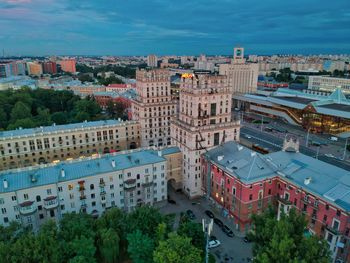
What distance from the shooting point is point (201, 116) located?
6800 centimetres

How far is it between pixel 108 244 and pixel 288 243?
27.9m

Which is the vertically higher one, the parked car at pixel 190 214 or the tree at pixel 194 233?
the tree at pixel 194 233

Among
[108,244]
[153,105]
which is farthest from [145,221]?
[153,105]

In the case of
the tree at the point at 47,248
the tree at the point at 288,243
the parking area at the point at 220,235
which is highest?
the tree at the point at 288,243

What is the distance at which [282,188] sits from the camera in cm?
5703

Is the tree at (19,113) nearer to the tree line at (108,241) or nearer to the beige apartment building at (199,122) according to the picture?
the beige apartment building at (199,122)

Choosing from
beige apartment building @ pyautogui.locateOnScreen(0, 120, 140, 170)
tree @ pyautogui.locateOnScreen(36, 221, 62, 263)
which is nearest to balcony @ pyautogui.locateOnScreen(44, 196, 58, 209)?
tree @ pyautogui.locateOnScreen(36, 221, 62, 263)

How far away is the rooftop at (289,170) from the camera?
47628mm

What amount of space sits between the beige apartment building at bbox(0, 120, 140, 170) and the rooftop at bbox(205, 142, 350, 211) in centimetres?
4656

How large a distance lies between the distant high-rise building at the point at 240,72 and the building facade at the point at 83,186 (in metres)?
136

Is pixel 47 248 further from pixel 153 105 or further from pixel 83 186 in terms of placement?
pixel 153 105

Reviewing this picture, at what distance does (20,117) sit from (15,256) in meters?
110

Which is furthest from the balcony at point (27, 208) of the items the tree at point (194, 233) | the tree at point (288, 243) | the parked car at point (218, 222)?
the tree at point (288, 243)

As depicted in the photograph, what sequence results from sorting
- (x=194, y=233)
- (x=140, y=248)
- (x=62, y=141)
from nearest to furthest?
(x=140, y=248) → (x=194, y=233) → (x=62, y=141)
